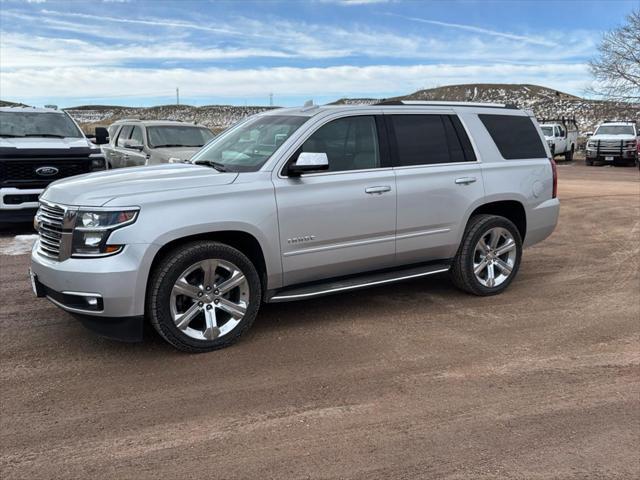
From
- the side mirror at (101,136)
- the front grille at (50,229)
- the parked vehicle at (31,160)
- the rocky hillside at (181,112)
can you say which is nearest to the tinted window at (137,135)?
the side mirror at (101,136)

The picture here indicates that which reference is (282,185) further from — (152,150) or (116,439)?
(152,150)

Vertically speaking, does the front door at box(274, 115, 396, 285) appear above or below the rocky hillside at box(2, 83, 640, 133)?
below

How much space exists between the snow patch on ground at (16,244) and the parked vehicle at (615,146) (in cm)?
2541

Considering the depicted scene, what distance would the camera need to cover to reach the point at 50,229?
14.8 ft

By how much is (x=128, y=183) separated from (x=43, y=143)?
6.32 m

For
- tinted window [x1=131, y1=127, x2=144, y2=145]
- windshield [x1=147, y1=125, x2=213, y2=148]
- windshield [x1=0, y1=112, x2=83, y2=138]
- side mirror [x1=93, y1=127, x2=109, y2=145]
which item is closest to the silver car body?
side mirror [x1=93, y1=127, x2=109, y2=145]

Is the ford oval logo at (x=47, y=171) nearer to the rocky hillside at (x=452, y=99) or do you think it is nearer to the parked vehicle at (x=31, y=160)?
the parked vehicle at (x=31, y=160)

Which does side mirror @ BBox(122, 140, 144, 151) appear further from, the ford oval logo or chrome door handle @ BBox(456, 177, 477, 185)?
chrome door handle @ BBox(456, 177, 477, 185)

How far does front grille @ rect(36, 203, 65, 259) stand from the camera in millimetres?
4367

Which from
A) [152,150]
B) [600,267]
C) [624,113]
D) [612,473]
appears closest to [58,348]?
[612,473]

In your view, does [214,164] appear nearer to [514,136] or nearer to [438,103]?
[438,103]

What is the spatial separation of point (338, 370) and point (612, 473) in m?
1.88

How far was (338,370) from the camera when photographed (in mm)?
4344

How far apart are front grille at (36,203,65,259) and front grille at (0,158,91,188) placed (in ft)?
17.3
